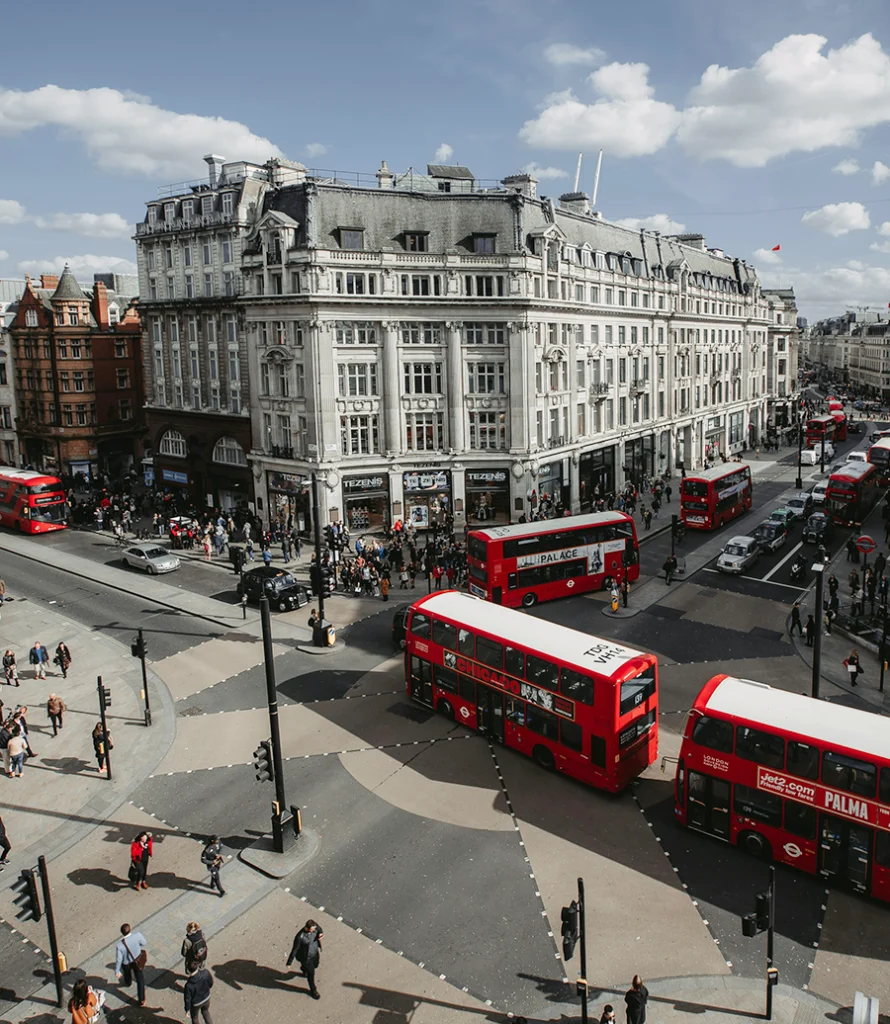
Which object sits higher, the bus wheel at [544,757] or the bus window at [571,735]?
the bus window at [571,735]

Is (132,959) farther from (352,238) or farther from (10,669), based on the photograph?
(352,238)

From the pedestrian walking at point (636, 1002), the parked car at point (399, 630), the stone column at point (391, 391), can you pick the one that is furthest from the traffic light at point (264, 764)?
the stone column at point (391, 391)

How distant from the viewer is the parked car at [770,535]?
4725 cm

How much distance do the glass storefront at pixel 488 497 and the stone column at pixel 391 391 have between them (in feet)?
17.2

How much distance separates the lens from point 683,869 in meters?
18.4

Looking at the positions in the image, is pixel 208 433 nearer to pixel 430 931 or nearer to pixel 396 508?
pixel 396 508

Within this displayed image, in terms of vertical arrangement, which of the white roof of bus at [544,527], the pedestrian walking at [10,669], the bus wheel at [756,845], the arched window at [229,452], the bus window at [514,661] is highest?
the arched window at [229,452]

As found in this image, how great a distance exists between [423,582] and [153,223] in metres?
37.2

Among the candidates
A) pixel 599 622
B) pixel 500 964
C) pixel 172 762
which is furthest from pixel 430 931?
pixel 599 622

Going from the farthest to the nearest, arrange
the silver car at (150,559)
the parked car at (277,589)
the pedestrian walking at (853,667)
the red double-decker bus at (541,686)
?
the silver car at (150,559)
the parked car at (277,589)
the pedestrian walking at (853,667)
the red double-decker bus at (541,686)

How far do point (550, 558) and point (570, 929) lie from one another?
23582mm

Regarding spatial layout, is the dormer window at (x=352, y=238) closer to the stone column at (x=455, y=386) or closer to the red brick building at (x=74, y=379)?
the stone column at (x=455, y=386)

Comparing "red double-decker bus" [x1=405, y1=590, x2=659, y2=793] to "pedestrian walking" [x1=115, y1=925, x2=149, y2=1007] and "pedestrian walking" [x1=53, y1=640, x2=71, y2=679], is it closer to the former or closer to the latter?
"pedestrian walking" [x1=115, y1=925, x2=149, y2=1007]

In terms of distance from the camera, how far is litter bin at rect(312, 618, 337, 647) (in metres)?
32.2
